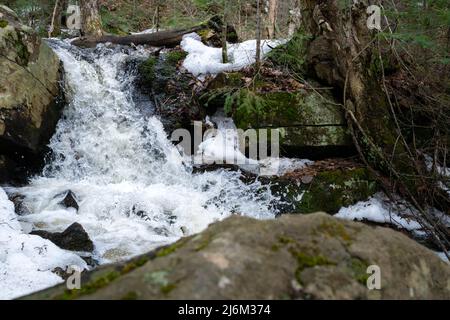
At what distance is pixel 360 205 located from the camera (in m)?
7.12

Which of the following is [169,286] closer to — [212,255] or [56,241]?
[212,255]

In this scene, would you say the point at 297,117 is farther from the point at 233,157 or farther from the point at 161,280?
the point at 161,280

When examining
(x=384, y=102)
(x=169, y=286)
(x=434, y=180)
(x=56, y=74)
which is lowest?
(x=434, y=180)

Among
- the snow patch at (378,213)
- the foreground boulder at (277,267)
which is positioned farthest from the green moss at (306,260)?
Result: the snow patch at (378,213)

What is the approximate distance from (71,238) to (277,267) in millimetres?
4120

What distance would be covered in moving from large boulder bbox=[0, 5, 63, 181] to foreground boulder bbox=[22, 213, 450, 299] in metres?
6.13

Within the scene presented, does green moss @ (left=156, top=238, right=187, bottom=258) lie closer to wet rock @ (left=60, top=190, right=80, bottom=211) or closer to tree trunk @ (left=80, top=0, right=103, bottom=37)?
wet rock @ (left=60, top=190, right=80, bottom=211)

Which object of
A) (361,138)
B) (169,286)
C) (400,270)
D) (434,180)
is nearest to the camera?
(169,286)

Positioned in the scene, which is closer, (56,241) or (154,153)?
(56,241)

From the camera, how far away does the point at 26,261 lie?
15.4ft

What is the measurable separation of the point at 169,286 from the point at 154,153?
686cm

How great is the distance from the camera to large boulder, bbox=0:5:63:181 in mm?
7303

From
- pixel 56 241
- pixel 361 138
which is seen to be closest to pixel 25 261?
pixel 56 241

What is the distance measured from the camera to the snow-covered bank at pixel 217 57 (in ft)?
31.7
